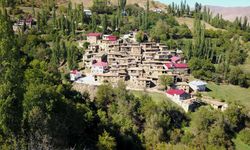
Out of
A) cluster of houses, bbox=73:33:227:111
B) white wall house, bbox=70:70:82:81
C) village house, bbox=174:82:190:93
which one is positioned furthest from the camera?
white wall house, bbox=70:70:82:81

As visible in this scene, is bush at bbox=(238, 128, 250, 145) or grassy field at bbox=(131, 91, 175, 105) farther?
grassy field at bbox=(131, 91, 175, 105)

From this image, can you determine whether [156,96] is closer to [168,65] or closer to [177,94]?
[177,94]

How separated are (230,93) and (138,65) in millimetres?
A: 12995

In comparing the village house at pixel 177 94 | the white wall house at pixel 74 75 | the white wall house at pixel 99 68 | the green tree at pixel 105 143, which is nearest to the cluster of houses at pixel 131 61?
the white wall house at pixel 99 68

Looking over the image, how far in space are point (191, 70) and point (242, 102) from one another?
8735 mm

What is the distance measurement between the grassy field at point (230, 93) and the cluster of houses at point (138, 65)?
1893 millimetres

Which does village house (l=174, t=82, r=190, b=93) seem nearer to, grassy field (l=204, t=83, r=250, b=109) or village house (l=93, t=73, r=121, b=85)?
grassy field (l=204, t=83, r=250, b=109)

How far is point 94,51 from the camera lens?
53.3 m

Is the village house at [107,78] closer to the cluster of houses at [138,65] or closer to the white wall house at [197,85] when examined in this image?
A: the cluster of houses at [138,65]

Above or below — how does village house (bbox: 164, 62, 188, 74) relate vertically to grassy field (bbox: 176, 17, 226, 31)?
below

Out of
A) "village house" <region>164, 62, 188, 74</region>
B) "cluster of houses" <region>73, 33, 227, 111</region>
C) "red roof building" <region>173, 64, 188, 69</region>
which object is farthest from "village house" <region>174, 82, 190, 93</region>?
"red roof building" <region>173, 64, 188, 69</region>

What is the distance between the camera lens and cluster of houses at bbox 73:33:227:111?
4372 cm

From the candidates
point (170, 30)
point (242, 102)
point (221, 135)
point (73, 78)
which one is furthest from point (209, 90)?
point (170, 30)

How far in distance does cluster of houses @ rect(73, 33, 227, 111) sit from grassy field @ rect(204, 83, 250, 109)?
1.89 m
